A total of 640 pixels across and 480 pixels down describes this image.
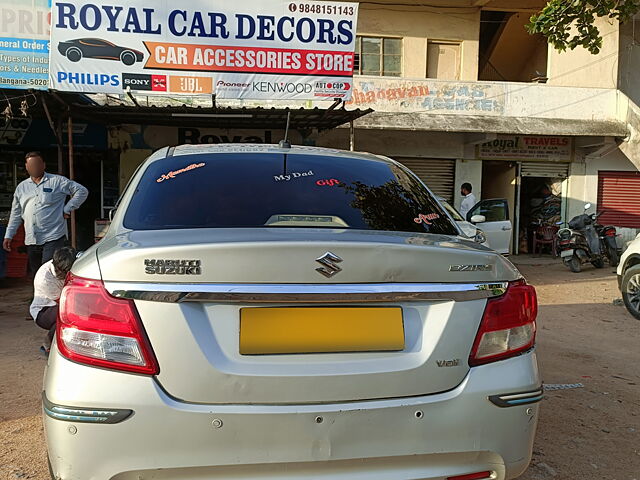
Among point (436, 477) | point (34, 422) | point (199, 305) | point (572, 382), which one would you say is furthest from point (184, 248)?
Result: point (572, 382)

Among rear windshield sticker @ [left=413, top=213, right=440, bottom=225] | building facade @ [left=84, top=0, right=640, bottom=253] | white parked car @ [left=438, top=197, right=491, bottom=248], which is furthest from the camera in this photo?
building facade @ [left=84, top=0, right=640, bottom=253]

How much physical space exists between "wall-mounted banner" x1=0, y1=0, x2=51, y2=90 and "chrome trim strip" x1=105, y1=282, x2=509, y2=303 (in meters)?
7.19

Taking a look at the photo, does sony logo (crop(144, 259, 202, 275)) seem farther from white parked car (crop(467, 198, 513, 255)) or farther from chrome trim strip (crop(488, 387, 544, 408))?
white parked car (crop(467, 198, 513, 255))

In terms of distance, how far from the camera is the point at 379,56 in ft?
42.7

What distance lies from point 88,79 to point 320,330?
734cm

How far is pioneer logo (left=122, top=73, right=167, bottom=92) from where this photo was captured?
7.82 m

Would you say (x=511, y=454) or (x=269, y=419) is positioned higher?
(x=269, y=419)

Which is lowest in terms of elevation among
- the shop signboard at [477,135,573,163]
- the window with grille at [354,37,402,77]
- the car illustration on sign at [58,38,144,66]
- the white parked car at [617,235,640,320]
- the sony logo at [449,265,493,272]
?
the white parked car at [617,235,640,320]

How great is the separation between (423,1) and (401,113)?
9.65 ft

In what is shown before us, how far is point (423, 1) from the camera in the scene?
42.2 ft

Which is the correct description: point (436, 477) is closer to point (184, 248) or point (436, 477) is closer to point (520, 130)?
point (184, 248)

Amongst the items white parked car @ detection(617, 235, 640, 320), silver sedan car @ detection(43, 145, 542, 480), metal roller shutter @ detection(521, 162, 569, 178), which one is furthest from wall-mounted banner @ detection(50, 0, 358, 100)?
metal roller shutter @ detection(521, 162, 569, 178)

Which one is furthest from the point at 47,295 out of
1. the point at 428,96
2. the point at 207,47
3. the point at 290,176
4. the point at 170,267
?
the point at 428,96

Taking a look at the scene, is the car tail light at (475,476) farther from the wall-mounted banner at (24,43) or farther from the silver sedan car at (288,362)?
the wall-mounted banner at (24,43)
